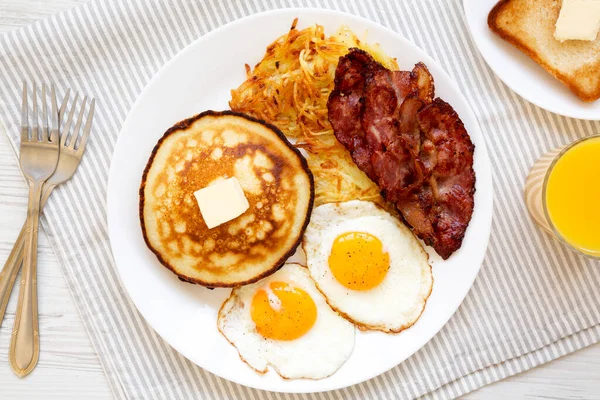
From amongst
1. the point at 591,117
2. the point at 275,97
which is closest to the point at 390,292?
the point at 275,97

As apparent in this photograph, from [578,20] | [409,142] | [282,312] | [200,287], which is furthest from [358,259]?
[578,20]

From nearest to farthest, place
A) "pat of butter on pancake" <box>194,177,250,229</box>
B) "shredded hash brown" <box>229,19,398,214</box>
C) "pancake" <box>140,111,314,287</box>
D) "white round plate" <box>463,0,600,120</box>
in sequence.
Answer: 1. "pat of butter on pancake" <box>194,177,250,229</box>
2. "pancake" <box>140,111,314,287</box>
3. "shredded hash brown" <box>229,19,398,214</box>
4. "white round plate" <box>463,0,600,120</box>

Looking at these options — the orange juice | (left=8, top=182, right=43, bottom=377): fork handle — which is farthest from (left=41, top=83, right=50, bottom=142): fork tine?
the orange juice

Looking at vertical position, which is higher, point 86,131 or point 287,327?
point 86,131

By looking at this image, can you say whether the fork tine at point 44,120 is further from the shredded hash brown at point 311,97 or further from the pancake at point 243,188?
the shredded hash brown at point 311,97

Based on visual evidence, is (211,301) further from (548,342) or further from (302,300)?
(548,342)

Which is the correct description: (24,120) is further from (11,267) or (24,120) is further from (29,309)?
(29,309)

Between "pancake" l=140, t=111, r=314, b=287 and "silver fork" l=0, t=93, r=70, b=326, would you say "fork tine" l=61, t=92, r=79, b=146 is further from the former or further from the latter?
"pancake" l=140, t=111, r=314, b=287
